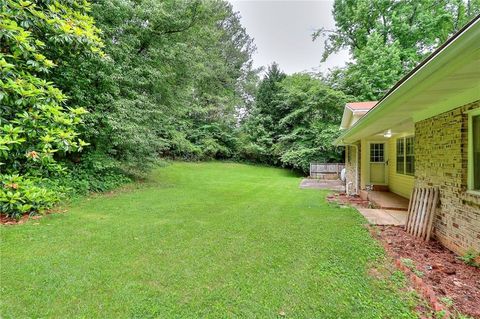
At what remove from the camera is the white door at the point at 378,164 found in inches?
405

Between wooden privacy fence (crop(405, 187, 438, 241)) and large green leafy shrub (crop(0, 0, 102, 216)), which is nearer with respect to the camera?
large green leafy shrub (crop(0, 0, 102, 216))

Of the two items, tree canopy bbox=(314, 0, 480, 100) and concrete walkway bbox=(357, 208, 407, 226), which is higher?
tree canopy bbox=(314, 0, 480, 100)

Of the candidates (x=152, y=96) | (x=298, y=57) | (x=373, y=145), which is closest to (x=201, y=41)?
(x=152, y=96)

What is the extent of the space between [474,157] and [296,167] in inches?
592

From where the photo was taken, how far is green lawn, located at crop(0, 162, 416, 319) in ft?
8.03

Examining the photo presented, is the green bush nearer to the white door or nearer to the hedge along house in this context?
the hedge along house

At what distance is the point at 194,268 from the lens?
3287mm

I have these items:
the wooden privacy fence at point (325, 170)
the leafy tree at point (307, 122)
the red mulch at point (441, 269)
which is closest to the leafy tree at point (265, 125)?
the leafy tree at point (307, 122)

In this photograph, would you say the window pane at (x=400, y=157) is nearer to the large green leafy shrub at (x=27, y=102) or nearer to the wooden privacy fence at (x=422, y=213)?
the wooden privacy fence at (x=422, y=213)

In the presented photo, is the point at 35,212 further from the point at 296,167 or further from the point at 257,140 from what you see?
the point at 257,140

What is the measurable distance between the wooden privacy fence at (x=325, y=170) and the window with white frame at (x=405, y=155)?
7.67m

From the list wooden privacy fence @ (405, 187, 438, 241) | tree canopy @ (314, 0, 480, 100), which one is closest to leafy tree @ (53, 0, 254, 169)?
wooden privacy fence @ (405, 187, 438, 241)

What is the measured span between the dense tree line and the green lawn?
0.84m

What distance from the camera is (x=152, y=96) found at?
436 inches
